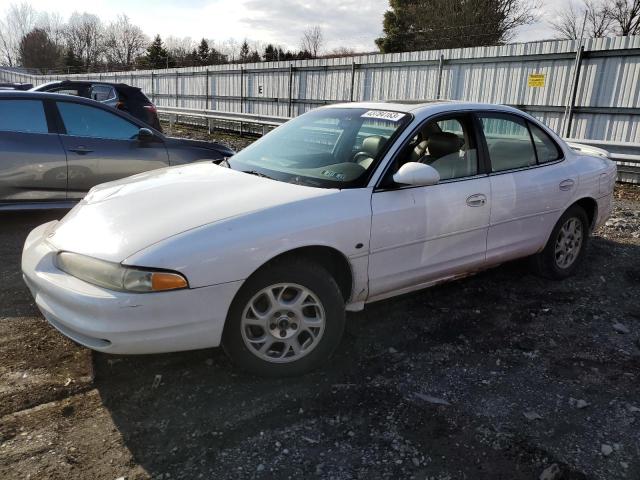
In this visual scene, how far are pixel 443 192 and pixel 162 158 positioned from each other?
4172 mm

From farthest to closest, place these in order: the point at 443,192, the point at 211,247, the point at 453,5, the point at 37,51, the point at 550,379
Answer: the point at 37,51 < the point at 453,5 < the point at 443,192 < the point at 550,379 < the point at 211,247

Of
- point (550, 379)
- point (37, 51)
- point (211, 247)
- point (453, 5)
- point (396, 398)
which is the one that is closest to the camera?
point (211, 247)

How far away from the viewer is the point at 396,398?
2.90 m

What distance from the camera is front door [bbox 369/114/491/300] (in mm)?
3311

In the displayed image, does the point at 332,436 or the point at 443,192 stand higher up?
the point at 443,192

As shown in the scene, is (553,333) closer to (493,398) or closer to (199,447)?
(493,398)

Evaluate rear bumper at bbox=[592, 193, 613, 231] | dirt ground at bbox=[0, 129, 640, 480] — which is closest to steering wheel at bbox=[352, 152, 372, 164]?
dirt ground at bbox=[0, 129, 640, 480]

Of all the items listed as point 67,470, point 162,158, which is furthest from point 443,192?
point 162,158

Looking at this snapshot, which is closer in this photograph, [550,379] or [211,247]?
[211,247]

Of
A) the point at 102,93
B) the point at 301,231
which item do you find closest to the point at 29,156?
the point at 301,231

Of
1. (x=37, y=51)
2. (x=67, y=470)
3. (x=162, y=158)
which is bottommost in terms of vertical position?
(x=67, y=470)

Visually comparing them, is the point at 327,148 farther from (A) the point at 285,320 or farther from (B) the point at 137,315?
(B) the point at 137,315

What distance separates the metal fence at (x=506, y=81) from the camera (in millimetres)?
10250

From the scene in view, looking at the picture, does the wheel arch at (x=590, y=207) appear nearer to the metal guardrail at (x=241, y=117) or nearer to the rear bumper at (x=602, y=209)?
the rear bumper at (x=602, y=209)
